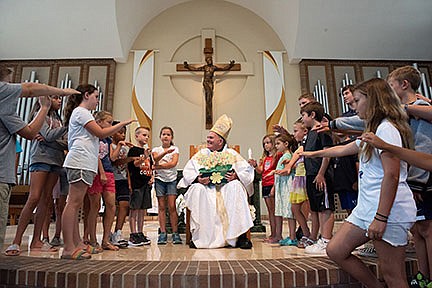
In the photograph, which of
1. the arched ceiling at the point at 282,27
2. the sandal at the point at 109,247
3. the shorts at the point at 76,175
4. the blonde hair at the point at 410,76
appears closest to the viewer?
the blonde hair at the point at 410,76

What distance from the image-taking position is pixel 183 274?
5.70 ft

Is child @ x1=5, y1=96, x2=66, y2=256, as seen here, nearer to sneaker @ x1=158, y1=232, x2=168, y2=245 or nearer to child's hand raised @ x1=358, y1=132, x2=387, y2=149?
sneaker @ x1=158, y1=232, x2=168, y2=245

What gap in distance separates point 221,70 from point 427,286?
6572 millimetres

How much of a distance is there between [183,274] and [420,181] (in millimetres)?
1287

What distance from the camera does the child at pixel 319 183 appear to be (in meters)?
2.40

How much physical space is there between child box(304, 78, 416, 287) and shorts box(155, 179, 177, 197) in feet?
6.18

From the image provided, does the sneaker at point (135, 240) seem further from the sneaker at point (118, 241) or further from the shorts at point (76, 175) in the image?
the shorts at point (76, 175)

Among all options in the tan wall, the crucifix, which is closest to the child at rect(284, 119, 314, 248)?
the tan wall

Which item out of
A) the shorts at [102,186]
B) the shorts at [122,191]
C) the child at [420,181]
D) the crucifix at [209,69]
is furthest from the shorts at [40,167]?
the crucifix at [209,69]

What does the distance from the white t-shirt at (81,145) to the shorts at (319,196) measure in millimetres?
1505

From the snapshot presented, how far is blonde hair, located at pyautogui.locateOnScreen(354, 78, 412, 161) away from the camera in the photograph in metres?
1.59

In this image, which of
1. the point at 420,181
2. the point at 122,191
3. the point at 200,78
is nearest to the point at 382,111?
the point at 420,181

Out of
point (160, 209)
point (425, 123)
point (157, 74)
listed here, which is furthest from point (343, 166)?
point (157, 74)

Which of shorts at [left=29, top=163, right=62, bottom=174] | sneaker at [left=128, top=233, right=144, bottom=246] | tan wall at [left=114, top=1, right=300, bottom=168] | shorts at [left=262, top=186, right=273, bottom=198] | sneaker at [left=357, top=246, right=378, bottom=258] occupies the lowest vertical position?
sneaker at [left=357, top=246, right=378, bottom=258]
